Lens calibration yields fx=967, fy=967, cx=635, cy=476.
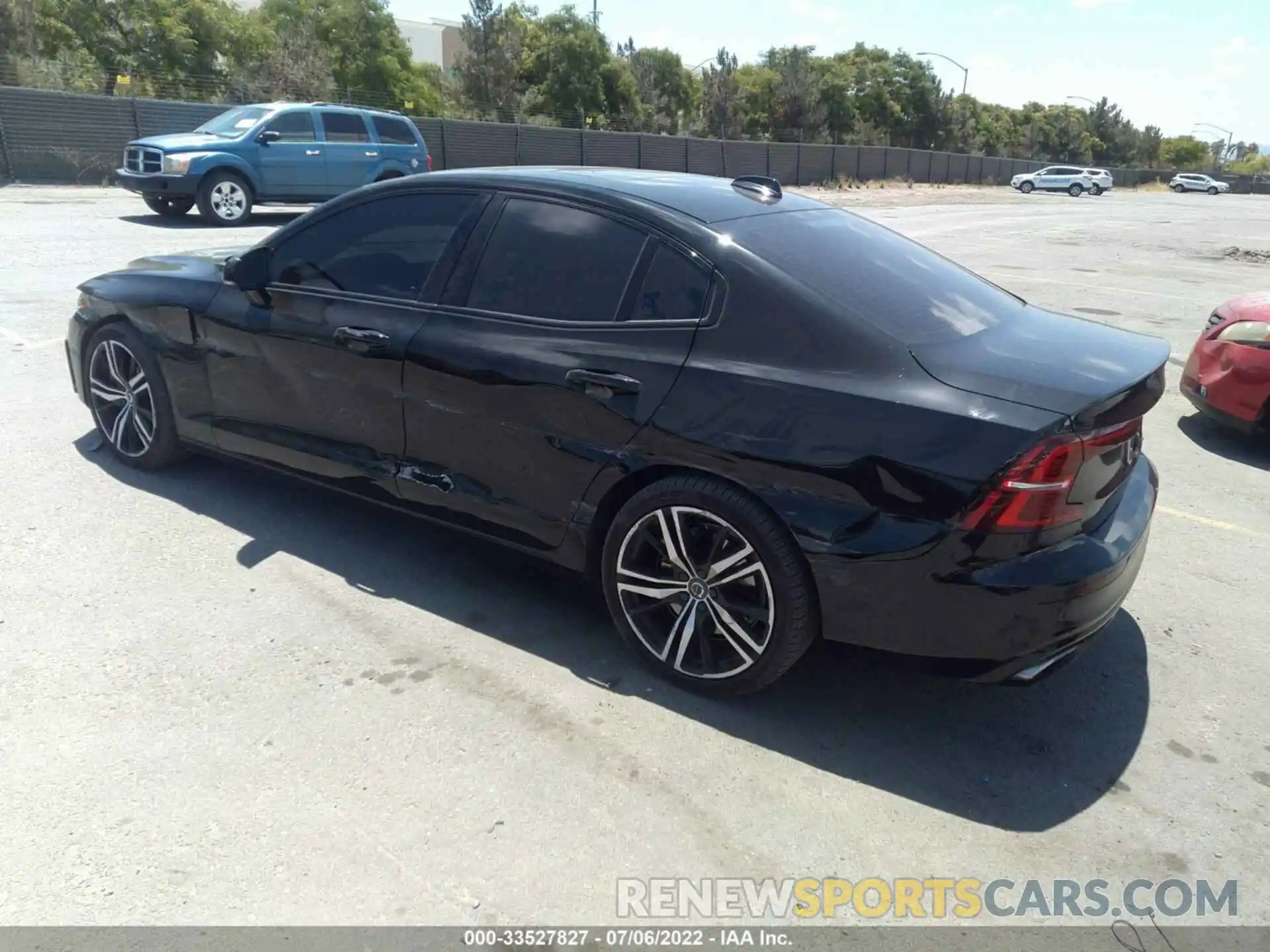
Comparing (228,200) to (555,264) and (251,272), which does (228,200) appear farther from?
(555,264)

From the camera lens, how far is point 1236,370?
5.94 meters

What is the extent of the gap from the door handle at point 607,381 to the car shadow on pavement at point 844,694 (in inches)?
33.4

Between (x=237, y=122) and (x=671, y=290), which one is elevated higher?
(x=237, y=122)

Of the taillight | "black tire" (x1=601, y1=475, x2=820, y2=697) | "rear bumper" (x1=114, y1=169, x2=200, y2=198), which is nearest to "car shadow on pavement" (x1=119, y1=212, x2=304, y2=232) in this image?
"rear bumper" (x1=114, y1=169, x2=200, y2=198)

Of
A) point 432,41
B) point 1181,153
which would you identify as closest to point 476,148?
point 432,41

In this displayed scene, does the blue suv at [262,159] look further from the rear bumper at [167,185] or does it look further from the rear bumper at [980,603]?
the rear bumper at [980,603]

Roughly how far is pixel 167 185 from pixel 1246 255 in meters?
20.3

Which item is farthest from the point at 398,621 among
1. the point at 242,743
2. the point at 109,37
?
the point at 109,37

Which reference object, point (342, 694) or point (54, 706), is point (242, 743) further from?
point (54, 706)

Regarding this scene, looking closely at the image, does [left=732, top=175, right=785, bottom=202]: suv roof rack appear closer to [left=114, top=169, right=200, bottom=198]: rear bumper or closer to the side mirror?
the side mirror

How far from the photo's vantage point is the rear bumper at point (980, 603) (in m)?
2.75

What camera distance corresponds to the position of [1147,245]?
70.5 ft

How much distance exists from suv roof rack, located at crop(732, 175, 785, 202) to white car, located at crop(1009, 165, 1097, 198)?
60237 mm

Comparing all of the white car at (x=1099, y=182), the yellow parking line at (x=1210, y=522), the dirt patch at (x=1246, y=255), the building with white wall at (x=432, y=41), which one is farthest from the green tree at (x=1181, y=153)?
the yellow parking line at (x=1210, y=522)
